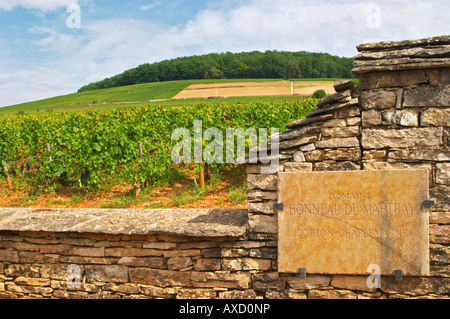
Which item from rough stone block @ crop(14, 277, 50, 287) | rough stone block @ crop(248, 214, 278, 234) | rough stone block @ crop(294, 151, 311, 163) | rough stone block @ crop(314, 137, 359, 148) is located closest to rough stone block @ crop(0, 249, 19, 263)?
rough stone block @ crop(14, 277, 50, 287)

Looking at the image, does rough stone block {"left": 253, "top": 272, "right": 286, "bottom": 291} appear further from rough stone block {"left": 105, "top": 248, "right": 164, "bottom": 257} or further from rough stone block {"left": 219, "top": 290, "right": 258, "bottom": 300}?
rough stone block {"left": 105, "top": 248, "right": 164, "bottom": 257}

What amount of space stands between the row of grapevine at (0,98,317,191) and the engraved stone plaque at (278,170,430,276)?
6.04 meters

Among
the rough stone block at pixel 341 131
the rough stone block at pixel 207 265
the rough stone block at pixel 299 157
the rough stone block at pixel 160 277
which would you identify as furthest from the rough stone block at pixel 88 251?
the rough stone block at pixel 341 131

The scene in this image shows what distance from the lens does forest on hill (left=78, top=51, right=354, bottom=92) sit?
4350 cm

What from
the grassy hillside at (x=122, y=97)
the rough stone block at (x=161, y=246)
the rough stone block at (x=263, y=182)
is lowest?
the rough stone block at (x=161, y=246)

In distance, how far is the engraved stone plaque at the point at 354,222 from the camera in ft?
11.0

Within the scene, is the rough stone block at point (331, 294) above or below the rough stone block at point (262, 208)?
below

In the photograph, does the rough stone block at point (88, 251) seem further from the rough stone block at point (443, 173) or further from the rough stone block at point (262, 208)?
the rough stone block at point (443, 173)

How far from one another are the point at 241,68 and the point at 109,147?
42974 millimetres

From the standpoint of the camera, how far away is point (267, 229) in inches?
145

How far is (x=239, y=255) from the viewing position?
3779mm

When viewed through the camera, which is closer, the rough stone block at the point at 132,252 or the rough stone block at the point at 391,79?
the rough stone block at the point at 391,79

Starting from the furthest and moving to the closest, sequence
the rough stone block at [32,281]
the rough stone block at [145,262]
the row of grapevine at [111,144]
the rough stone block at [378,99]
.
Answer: the row of grapevine at [111,144] < the rough stone block at [32,281] < the rough stone block at [145,262] < the rough stone block at [378,99]

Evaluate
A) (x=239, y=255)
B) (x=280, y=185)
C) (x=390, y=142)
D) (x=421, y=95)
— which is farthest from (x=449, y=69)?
(x=239, y=255)
